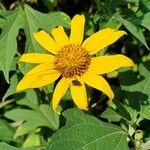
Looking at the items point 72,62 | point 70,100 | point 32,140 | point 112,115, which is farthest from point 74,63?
point 32,140

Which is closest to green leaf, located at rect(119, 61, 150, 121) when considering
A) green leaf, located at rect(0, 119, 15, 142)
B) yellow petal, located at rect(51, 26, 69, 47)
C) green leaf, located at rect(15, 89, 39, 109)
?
yellow petal, located at rect(51, 26, 69, 47)

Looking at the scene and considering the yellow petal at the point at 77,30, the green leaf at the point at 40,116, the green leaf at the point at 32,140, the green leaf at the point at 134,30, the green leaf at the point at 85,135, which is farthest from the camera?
the green leaf at the point at 32,140

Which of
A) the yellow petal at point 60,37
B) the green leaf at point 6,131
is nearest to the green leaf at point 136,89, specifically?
the yellow petal at point 60,37

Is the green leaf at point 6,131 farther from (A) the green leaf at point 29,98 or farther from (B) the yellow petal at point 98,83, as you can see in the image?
(B) the yellow petal at point 98,83

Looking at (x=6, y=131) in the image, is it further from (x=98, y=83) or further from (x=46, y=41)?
(x=98, y=83)

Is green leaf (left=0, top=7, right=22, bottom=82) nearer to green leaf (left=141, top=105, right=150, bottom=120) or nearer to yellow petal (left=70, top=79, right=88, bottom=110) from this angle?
yellow petal (left=70, top=79, right=88, bottom=110)

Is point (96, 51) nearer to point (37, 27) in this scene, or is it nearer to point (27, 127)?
point (37, 27)

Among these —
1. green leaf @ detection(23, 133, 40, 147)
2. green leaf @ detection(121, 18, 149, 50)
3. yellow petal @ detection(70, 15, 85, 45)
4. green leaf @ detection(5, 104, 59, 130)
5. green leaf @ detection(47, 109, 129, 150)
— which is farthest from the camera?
green leaf @ detection(23, 133, 40, 147)

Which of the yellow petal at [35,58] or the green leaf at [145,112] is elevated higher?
the yellow petal at [35,58]
